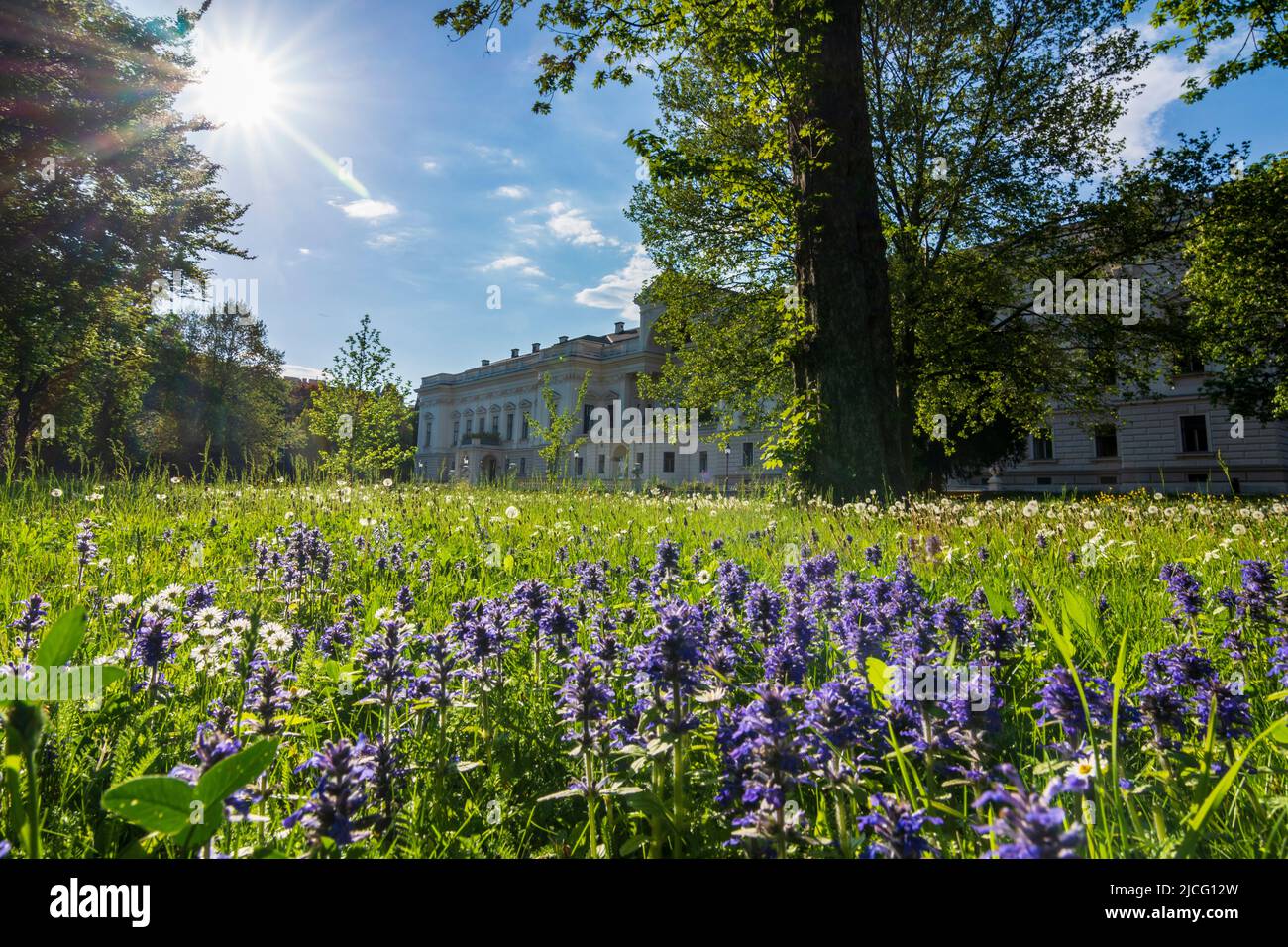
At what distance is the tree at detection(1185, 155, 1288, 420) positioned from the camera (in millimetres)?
18531

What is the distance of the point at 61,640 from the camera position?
4.00ft

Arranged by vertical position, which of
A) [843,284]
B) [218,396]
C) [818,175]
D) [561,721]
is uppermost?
[218,396]

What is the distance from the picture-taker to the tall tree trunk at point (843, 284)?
35.9ft

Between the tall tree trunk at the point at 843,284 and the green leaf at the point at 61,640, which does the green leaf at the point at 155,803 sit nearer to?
the green leaf at the point at 61,640

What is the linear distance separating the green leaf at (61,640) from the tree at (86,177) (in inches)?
1094

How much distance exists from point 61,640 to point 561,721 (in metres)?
1.39

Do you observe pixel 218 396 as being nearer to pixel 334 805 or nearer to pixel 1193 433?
pixel 334 805

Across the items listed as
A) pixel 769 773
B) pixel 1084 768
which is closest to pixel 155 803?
pixel 769 773

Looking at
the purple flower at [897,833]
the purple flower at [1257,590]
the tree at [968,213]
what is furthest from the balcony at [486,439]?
the purple flower at [897,833]

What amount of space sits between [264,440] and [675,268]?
47.2 meters

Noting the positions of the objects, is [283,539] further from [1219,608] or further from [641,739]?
[1219,608]

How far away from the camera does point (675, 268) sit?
2228 cm

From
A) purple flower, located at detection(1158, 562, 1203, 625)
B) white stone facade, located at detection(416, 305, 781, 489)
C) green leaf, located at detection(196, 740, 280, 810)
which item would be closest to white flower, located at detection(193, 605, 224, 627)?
green leaf, located at detection(196, 740, 280, 810)
